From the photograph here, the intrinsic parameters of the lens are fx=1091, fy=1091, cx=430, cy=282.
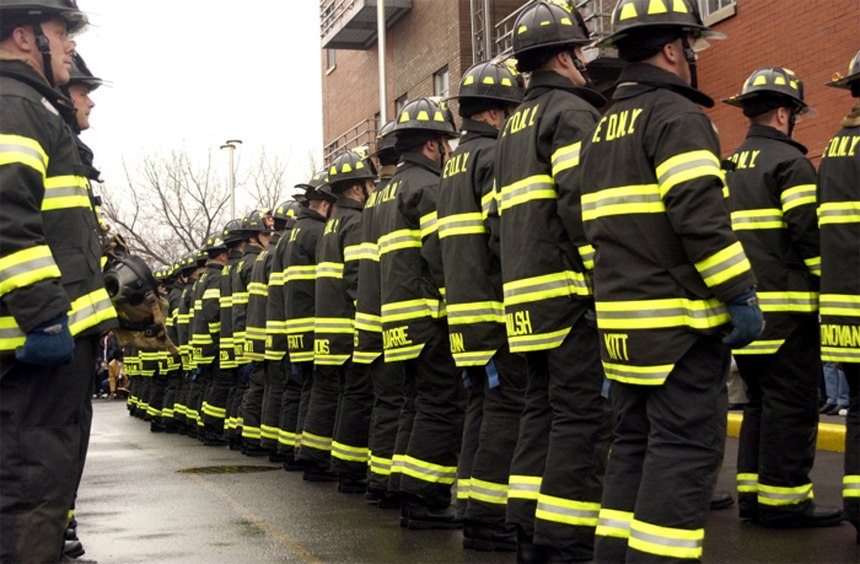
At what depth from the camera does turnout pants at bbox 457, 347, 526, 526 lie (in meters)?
6.06

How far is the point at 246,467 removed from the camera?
436 inches

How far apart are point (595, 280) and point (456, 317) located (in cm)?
167

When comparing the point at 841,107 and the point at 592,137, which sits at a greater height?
the point at 841,107

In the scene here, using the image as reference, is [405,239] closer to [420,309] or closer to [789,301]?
[420,309]

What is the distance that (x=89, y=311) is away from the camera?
5031mm

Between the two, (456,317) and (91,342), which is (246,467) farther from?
(91,342)

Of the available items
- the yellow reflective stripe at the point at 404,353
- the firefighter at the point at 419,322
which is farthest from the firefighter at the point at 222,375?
the yellow reflective stripe at the point at 404,353

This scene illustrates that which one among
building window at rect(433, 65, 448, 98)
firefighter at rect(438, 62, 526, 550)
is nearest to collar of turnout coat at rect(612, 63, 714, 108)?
firefighter at rect(438, 62, 526, 550)

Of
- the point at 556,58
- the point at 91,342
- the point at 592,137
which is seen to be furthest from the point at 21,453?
the point at 556,58

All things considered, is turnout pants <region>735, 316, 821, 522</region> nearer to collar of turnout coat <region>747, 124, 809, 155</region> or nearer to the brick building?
collar of turnout coat <region>747, 124, 809, 155</region>

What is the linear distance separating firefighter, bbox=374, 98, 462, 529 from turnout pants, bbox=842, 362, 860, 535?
7.43 feet

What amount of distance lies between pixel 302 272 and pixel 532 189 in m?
5.08

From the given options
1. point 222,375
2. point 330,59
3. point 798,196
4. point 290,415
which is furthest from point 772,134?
point 330,59

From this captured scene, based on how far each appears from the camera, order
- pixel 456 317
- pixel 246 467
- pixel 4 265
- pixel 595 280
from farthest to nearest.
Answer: pixel 246 467
pixel 456 317
pixel 595 280
pixel 4 265
